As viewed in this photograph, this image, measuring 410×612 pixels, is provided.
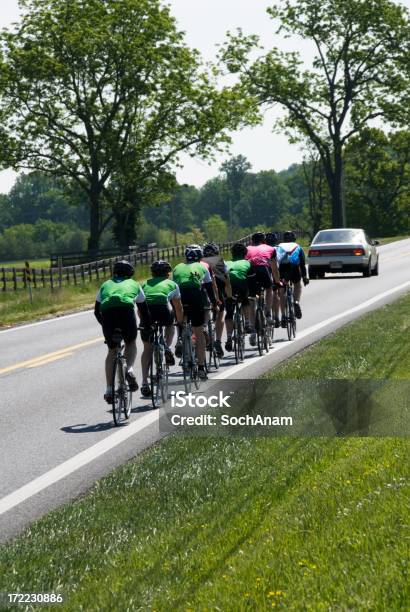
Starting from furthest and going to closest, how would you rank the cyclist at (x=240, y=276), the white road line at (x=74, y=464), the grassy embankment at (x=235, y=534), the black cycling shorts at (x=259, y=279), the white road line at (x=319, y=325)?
the black cycling shorts at (x=259, y=279) → the cyclist at (x=240, y=276) → the white road line at (x=319, y=325) → the white road line at (x=74, y=464) → the grassy embankment at (x=235, y=534)

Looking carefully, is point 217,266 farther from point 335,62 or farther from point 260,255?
point 335,62

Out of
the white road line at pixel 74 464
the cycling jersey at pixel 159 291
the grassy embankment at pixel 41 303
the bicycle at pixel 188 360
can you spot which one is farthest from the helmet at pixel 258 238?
the grassy embankment at pixel 41 303

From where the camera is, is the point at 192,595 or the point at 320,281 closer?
the point at 192,595

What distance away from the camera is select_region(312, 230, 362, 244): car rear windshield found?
3392 cm

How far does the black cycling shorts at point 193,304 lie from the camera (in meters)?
12.7

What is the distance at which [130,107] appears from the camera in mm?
55906

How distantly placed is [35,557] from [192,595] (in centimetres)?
125

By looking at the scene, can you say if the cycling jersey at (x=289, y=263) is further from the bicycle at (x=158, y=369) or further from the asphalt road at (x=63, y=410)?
the bicycle at (x=158, y=369)

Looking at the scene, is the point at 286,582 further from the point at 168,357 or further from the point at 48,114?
the point at 48,114

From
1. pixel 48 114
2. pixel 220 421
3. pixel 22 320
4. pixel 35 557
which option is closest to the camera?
pixel 35 557

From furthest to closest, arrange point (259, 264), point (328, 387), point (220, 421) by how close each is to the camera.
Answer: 1. point (259, 264)
2. point (328, 387)
3. point (220, 421)

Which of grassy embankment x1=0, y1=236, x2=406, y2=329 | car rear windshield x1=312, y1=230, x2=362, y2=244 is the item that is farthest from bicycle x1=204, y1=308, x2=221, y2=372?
car rear windshield x1=312, y1=230, x2=362, y2=244

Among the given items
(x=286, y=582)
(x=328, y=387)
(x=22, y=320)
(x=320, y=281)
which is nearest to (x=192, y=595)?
(x=286, y=582)

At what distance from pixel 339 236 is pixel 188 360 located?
22.4m
